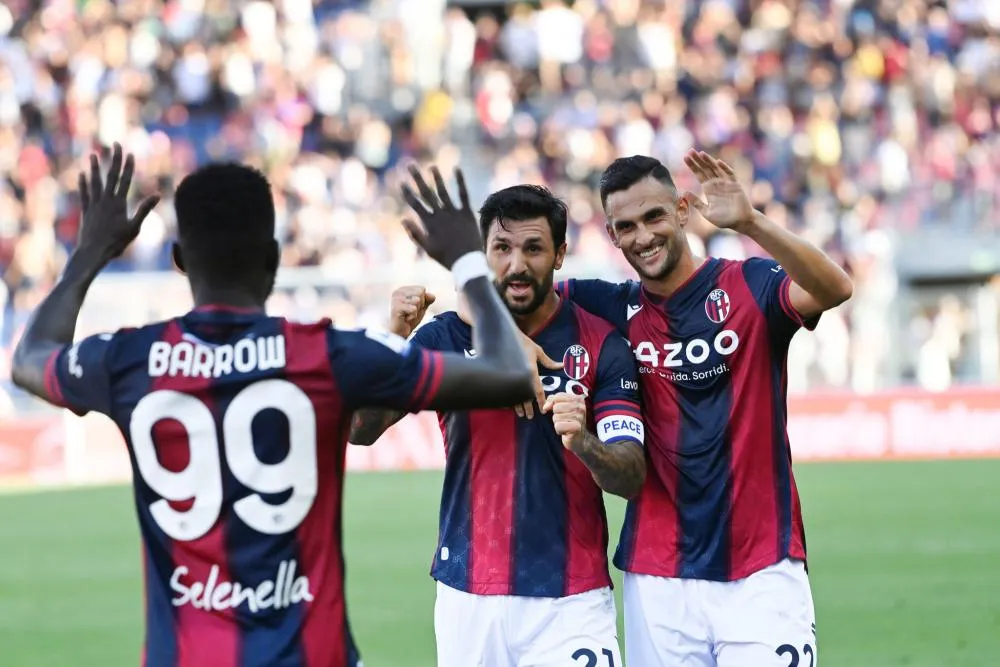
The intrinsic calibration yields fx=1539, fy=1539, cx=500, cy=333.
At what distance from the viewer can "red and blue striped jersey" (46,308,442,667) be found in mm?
3699

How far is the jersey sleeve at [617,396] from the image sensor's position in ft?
16.9

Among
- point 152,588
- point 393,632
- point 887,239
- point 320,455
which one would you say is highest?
point 887,239

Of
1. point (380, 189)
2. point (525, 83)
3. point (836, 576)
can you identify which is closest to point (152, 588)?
point (836, 576)

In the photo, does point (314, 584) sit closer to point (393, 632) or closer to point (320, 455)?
point (320, 455)

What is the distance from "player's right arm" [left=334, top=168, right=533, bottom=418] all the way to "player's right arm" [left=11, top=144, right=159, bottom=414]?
626 millimetres

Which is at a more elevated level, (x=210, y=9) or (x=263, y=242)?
(x=210, y=9)

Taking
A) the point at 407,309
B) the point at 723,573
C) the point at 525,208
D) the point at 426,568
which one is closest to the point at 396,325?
the point at 407,309

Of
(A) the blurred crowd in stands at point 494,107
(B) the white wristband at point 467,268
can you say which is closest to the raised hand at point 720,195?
(B) the white wristband at point 467,268

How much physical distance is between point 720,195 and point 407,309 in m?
1.15

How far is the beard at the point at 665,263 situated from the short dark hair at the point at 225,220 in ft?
6.71

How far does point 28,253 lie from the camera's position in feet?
Result: 74.6

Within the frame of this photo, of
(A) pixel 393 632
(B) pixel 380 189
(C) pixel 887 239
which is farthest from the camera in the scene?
(B) pixel 380 189

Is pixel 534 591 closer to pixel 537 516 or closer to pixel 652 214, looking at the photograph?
pixel 537 516

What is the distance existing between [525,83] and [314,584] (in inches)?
910
